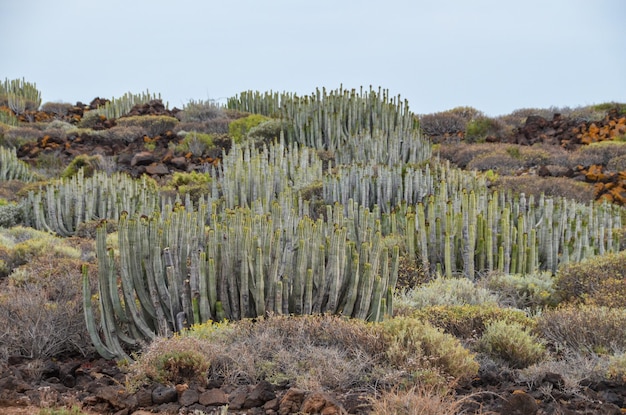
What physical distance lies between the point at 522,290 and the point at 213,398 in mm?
4934

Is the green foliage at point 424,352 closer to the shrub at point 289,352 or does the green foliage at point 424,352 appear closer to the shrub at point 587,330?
the shrub at point 289,352

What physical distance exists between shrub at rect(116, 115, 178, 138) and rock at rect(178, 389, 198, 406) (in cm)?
2174

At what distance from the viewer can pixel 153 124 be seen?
27094 mm

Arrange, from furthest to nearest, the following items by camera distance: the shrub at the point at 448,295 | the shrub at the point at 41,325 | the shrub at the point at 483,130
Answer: the shrub at the point at 483,130 → the shrub at the point at 448,295 → the shrub at the point at 41,325

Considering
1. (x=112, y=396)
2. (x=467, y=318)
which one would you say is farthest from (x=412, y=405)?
(x=467, y=318)

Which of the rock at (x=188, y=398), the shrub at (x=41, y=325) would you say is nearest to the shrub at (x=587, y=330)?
the rock at (x=188, y=398)

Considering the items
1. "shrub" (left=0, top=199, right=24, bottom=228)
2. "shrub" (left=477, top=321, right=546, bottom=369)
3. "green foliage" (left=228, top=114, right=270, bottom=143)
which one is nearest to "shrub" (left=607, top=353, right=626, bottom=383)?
"shrub" (left=477, top=321, right=546, bottom=369)

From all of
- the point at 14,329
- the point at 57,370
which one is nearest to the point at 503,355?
the point at 57,370

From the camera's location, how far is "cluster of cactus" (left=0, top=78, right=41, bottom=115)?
34625 millimetres

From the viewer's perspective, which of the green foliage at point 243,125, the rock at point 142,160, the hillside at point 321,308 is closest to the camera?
the hillside at point 321,308

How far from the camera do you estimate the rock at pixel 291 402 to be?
498 cm

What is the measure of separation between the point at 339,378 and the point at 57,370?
91.4 inches

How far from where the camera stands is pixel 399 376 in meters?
5.41

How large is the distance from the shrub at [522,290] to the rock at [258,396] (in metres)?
3.97
